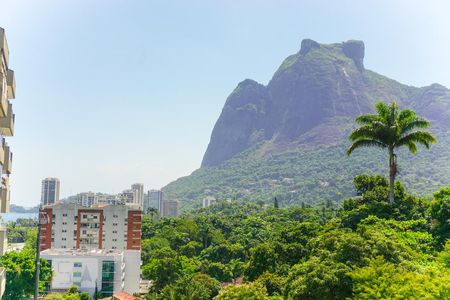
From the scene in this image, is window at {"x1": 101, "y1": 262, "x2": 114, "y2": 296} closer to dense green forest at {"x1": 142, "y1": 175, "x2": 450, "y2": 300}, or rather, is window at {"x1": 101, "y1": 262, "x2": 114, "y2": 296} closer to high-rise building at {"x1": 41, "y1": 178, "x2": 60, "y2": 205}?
dense green forest at {"x1": 142, "y1": 175, "x2": 450, "y2": 300}

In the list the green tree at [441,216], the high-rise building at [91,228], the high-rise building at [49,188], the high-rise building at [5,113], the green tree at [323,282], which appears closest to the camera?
the high-rise building at [5,113]

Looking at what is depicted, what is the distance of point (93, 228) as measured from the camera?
84.9 metres

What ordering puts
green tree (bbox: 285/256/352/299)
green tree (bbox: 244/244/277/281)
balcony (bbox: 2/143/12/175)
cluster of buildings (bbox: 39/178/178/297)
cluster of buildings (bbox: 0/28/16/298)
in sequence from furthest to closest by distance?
cluster of buildings (bbox: 39/178/178/297) < green tree (bbox: 244/244/277/281) < green tree (bbox: 285/256/352/299) < balcony (bbox: 2/143/12/175) < cluster of buildings (bbox: 0/28/16/298)

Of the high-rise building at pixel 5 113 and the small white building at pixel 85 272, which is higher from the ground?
the high-rise building at pixel 5 113

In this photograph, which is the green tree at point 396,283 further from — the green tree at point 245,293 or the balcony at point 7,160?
the balcony at point 7,160

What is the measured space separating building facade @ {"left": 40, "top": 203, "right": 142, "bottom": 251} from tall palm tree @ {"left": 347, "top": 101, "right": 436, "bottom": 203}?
56.8m

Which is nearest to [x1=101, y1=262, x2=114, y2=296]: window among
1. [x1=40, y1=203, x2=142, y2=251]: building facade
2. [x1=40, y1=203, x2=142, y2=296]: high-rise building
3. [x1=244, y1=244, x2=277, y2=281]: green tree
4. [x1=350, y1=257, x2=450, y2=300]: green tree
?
[x1=40, y1=203, x2=142, y2=296]: high-rise building

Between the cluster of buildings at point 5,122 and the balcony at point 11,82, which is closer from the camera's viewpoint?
the cluster of buildings at point 5,122

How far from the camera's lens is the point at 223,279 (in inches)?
2766

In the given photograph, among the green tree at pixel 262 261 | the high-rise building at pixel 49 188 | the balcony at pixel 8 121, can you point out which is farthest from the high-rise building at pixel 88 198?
the balcony at pixel 8 121

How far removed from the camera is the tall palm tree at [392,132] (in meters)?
34.5

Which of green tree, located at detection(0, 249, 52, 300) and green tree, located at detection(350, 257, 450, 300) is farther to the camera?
green tree, located at detection(0, 249, 52, 300)

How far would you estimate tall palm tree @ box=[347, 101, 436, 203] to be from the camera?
113ft

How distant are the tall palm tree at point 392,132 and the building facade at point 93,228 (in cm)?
5679
